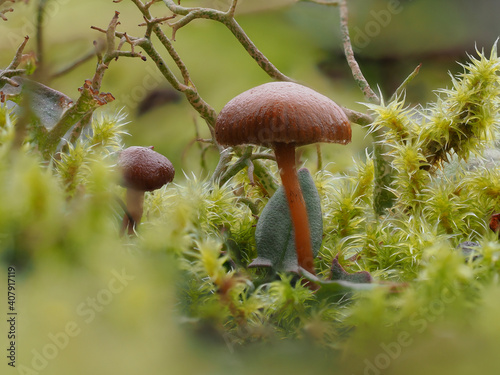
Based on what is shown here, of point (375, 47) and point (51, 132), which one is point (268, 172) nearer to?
point (51, 132)

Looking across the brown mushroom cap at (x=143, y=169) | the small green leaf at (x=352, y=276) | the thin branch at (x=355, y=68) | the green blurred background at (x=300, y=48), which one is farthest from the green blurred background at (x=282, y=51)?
the small green leaf at (x=352, y=276)

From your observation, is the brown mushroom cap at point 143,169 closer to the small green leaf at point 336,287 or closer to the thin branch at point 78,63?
the thin branch at point 78,63

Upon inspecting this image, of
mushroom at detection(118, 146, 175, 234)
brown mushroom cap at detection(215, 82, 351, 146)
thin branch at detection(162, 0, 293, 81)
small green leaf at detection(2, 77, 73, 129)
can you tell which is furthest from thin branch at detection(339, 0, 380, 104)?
small green leaf at detection(2, 77, 73, 129)

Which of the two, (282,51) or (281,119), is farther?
(282,51)

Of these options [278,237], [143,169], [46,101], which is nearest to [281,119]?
[278,237]

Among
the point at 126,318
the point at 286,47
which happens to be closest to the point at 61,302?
the point at 126,318

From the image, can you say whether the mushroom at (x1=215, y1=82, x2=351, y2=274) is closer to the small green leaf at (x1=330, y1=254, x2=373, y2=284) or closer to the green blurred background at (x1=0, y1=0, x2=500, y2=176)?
the small green leaf at (x1=330, y1=254, x2=373, y2=284)

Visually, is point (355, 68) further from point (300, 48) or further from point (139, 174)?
point (300, 48)
